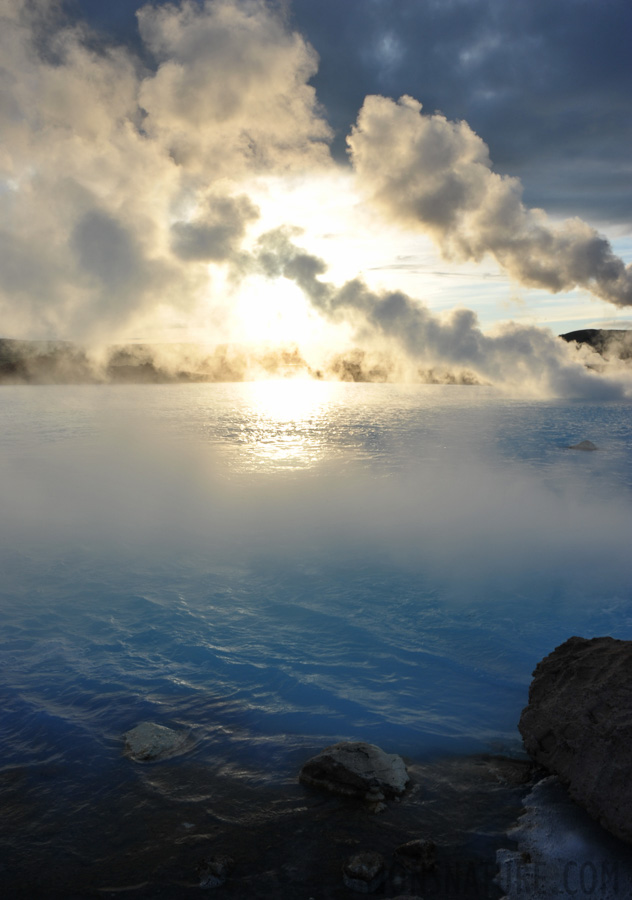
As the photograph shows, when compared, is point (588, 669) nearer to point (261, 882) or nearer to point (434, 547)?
point (261, 882)

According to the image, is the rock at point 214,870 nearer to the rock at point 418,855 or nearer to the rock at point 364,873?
the rock at point 364,873

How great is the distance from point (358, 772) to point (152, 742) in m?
2.02

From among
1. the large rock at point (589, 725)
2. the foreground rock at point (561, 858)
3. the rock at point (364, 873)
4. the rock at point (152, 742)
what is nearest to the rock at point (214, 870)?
the rock at point (364, 873)

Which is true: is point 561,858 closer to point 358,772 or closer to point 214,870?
point 358,772

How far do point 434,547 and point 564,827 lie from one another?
8029mm

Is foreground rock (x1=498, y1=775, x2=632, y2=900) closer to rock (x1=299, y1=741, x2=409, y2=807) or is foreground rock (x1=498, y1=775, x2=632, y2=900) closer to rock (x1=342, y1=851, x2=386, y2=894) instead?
rock (x1=342, y1=851, x2=386, y2=894)

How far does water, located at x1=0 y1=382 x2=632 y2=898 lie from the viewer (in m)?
4.40

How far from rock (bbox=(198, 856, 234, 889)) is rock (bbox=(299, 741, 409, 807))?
103 cm

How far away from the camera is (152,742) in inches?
206

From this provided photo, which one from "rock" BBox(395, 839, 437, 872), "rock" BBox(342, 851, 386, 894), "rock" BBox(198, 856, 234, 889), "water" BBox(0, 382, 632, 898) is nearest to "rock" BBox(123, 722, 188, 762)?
"water" BBox(0, 382, 632, 898)

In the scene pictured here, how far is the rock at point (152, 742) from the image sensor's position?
509 cm

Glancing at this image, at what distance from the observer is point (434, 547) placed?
12.1 m

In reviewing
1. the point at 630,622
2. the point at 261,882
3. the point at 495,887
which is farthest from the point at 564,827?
the point at 630,622

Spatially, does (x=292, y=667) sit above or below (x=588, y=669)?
below
